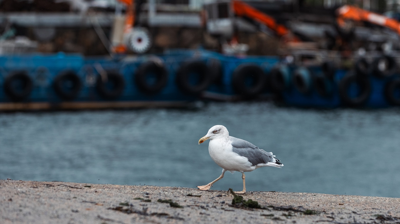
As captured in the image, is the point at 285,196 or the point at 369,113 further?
the point at 369,113

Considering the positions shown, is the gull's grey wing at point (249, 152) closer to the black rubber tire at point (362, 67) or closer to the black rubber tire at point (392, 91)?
the black rubber tire at point (362, 67)

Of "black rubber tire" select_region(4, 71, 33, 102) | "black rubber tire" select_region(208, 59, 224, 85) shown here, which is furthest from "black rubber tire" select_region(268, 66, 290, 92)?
"black rubber tire" select_region(4, 71, 33, 102)

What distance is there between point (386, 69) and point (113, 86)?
12.8m

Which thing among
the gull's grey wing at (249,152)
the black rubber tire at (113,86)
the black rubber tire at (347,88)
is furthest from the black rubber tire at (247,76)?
the gull's grey wing at (249,152)

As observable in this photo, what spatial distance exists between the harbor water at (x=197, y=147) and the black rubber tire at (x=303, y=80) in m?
1.06

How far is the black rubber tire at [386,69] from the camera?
2675 cm

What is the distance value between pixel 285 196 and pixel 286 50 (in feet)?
81.0

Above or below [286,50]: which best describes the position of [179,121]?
below

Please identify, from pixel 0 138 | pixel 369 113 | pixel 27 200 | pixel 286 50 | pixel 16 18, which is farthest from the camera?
pixel 16 18

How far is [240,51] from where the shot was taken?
103ft

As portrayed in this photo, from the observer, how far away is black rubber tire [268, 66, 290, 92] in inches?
1118

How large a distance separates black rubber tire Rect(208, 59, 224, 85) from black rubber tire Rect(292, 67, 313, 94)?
363 cm

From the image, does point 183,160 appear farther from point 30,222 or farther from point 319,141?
point 30,222

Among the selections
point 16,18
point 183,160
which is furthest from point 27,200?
point 16,18
